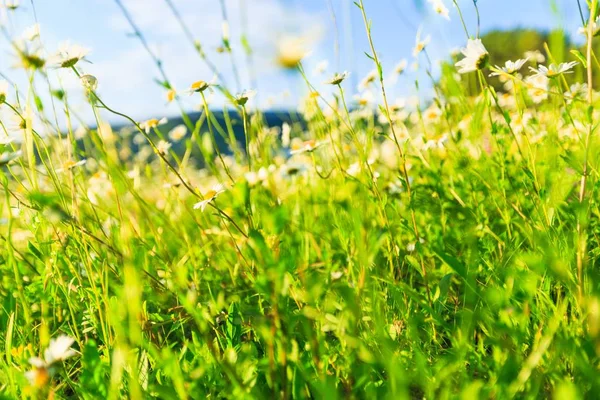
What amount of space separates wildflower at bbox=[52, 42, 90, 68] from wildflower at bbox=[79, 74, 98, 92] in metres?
0.10

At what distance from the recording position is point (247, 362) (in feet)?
2.31

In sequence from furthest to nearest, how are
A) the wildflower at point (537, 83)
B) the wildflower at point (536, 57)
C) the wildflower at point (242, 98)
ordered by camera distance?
the wildflower at point (536, 57) → the wildflower at point (242, 98) → the wildflower at point (537, 83)

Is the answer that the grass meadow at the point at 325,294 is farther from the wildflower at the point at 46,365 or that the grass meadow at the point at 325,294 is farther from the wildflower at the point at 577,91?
the wildflower at the point at 577,91

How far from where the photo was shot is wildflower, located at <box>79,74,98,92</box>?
0.90 meters

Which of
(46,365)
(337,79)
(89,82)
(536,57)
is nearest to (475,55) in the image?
(337,79)

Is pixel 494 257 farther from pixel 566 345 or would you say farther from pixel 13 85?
pixel 13 85

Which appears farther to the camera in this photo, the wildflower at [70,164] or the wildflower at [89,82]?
the wildflower at [89,82]

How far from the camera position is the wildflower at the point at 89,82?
2.97 ft

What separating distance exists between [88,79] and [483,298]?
781 mm

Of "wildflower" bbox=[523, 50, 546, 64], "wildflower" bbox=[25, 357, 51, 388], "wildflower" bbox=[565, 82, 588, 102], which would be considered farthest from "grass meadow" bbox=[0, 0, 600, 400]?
"wildflower" bbox=[523, 50, 546, 64]

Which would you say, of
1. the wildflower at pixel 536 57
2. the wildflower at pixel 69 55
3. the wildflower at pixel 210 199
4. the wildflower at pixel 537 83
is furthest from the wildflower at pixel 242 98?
the wildflower at pixel 536 57

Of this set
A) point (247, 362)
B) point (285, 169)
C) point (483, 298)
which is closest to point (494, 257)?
point (483, 298)

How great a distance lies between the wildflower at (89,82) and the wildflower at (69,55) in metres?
0.10

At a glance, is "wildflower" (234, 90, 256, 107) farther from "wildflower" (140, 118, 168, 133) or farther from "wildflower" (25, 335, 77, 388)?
"wildflower" (25, 335, 77, 388)
